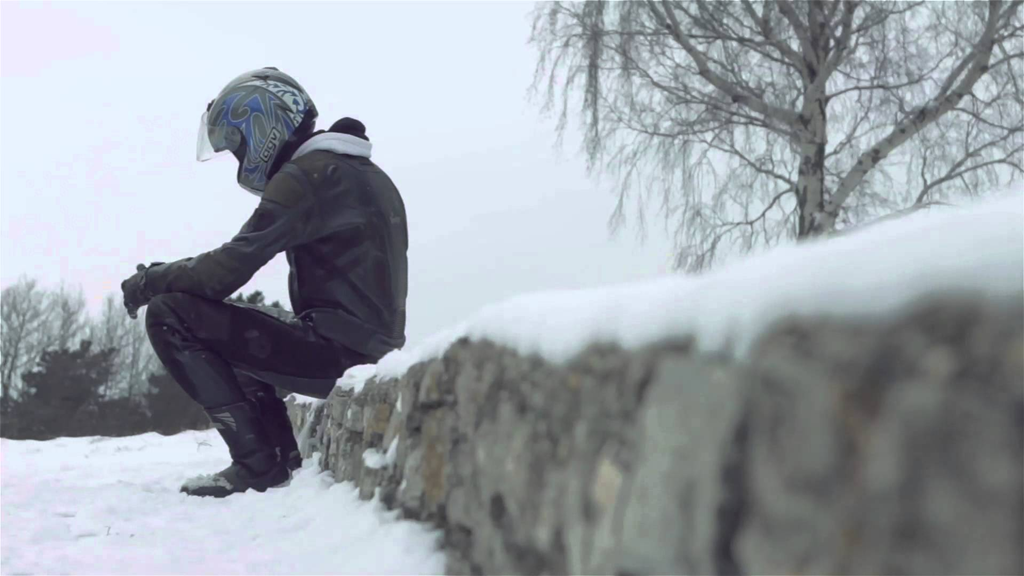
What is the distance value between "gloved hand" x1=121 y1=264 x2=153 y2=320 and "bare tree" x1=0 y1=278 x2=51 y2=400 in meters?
31.3

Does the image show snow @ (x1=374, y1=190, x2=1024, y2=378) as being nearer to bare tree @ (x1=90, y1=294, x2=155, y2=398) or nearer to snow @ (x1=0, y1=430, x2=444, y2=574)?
snow @ (x1=0, y1=430, x2=444, y2=574)

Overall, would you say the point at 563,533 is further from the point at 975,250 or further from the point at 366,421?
the point at 366,421

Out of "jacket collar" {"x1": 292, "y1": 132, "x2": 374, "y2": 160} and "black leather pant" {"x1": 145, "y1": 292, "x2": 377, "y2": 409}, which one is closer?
"black leather pant" {"x1": 145, "y1": 292, "x2": 377, "y2": 409}

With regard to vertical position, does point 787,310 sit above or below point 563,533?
above

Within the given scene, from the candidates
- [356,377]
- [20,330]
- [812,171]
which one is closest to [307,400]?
[356,377]

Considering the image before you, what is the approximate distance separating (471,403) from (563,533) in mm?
465

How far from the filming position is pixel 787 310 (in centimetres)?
74

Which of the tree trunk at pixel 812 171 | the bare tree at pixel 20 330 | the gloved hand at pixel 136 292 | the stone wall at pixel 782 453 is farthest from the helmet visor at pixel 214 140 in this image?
the bare tree at pixel 20 330

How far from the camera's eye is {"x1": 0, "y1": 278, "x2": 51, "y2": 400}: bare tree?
30636mm

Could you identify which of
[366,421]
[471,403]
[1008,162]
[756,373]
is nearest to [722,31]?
[1008,162]

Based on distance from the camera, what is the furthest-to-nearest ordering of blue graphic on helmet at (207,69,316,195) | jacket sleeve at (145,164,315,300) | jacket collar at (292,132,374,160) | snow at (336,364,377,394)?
1. blue graphic on helmet at (207,69,316,195)
2. jacket collar at (292,132,374,160)
3. jacket sleeve at (145,164,315,300)
4. snow at (336,364,377,394)

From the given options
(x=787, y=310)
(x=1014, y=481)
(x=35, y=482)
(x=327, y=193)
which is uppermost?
(x=327, y=193)

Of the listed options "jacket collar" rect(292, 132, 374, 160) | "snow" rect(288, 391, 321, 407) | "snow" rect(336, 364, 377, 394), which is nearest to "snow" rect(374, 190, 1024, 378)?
"snow" rect(336, 364, 377, 394)

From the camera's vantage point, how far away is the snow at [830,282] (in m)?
0.60
